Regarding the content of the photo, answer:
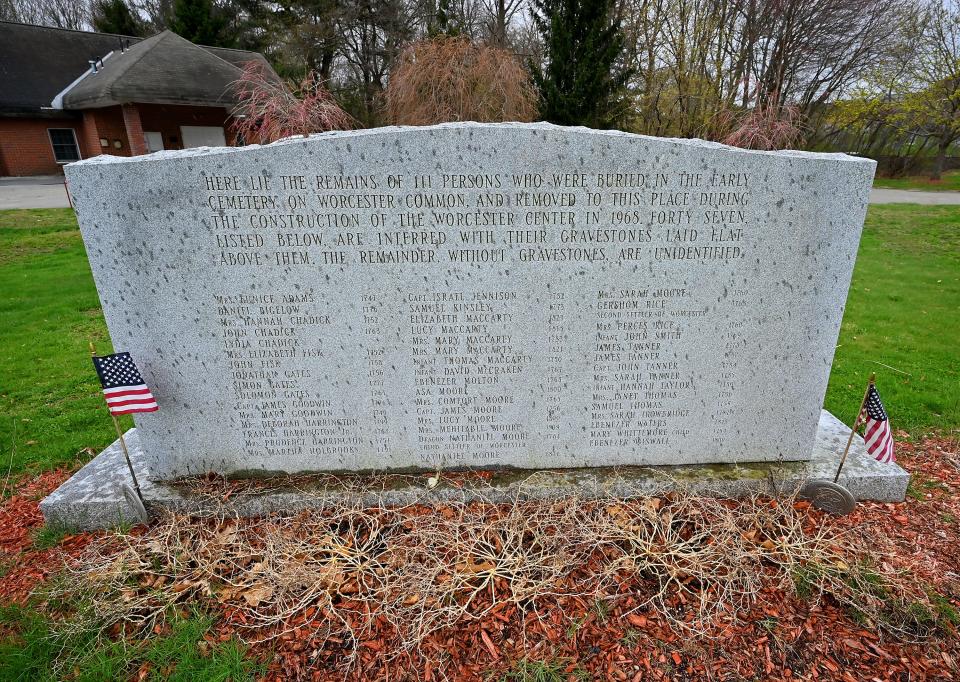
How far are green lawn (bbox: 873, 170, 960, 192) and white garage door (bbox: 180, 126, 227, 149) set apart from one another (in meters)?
32.7

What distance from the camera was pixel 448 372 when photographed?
3.55m

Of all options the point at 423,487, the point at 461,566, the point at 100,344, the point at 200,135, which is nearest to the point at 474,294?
the point at 423,487

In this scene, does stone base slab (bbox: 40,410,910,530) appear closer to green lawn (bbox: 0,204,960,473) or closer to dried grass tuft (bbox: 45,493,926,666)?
dried grass tuft (bbox: 45,493,926,666)

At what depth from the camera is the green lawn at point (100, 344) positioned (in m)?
4.84

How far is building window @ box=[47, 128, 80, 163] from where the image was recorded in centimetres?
2742

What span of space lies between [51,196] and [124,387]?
21811 mm

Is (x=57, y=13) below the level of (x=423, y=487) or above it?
above

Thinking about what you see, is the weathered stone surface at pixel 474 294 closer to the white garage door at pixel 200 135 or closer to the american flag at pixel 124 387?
the american flag at pixel 124 387

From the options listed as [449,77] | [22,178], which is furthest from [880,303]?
[22,178]

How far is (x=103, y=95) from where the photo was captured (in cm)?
2130

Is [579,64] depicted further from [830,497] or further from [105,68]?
[105,68]

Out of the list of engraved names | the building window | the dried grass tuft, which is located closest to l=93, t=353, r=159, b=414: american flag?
the list of engraved names

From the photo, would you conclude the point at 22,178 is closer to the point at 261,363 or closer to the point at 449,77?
the point at 449,77

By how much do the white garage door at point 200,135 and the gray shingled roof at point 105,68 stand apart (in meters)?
2.46
